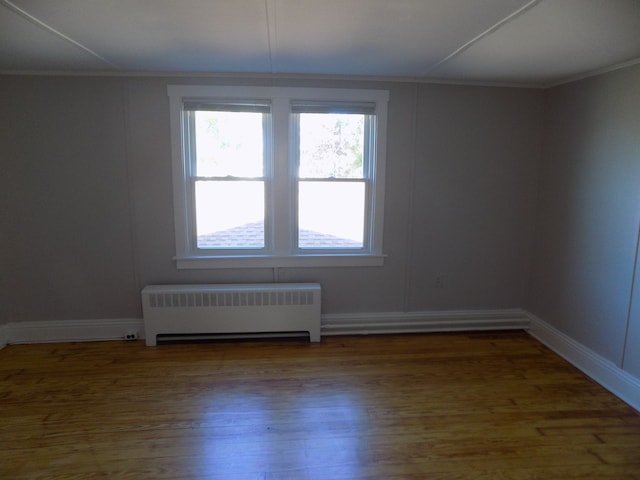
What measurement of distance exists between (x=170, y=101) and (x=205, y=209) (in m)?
0.93

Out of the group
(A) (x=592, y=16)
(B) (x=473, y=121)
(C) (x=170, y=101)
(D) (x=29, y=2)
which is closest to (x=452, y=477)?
(A) (x=592, y=16)

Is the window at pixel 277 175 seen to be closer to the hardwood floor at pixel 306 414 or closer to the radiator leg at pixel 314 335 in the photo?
the radiator leg at pixel 314 335

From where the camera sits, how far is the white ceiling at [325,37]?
1.82 metres

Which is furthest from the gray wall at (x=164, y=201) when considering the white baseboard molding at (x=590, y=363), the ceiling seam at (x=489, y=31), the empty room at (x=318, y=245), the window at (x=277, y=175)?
the ceiling seam at (x=489, y=31)

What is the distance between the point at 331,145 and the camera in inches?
135

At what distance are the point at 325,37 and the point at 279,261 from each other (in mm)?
1901

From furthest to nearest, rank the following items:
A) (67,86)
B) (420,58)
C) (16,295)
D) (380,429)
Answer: (16,295), (67,86), (420,58), (380,429)

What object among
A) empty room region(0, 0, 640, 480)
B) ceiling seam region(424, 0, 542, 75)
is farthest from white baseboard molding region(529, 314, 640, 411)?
ceiling seam region(424, 0, 542, 75)

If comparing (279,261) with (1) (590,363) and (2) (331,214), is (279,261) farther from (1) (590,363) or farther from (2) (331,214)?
(1) (590,363)

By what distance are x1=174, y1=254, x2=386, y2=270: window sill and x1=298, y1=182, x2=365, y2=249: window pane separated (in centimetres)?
13

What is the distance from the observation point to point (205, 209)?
3.41 meters

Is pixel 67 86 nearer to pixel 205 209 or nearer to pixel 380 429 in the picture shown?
pixel 205 209

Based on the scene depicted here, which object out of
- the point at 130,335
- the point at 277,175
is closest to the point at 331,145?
the point at 277,175

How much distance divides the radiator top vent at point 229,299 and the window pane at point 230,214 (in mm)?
460
